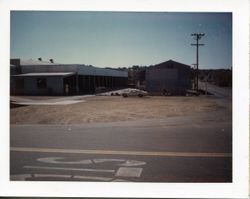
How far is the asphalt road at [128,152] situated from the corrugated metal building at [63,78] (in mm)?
676

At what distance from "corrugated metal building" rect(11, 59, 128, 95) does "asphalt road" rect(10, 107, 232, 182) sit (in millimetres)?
676

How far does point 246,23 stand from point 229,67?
0.72 metres

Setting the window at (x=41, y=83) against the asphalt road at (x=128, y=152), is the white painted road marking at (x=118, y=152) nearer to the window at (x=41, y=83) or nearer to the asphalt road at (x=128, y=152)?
the asphalt road at (x=128, y=152)

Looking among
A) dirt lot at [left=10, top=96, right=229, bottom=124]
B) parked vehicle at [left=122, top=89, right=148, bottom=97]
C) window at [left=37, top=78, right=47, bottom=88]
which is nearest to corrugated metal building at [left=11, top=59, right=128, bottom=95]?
window at [left=37, top=78, right=47, bottom=88]

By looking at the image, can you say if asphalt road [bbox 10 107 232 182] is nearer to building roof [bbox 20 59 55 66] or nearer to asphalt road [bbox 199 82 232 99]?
asphalt road [bbox 199 82 232 99]

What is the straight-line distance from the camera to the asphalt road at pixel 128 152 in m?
5.16

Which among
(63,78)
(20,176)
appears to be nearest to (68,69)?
(63,78)

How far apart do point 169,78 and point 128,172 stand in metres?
1.82

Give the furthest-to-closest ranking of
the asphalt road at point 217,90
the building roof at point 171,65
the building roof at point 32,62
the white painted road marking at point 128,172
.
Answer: the building roof at point 171,65 < the building roof at point 32,62 < the asphalt road at point 217,90 < the white painted road marking at point 128,172

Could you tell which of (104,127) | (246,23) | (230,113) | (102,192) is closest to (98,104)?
(104,127)

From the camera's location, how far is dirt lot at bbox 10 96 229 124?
19.6 feet

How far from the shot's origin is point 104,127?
6289 mm

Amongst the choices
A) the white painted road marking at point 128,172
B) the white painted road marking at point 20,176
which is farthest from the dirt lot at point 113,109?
the white painted road marking at point 128,172

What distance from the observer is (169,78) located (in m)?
5.90
